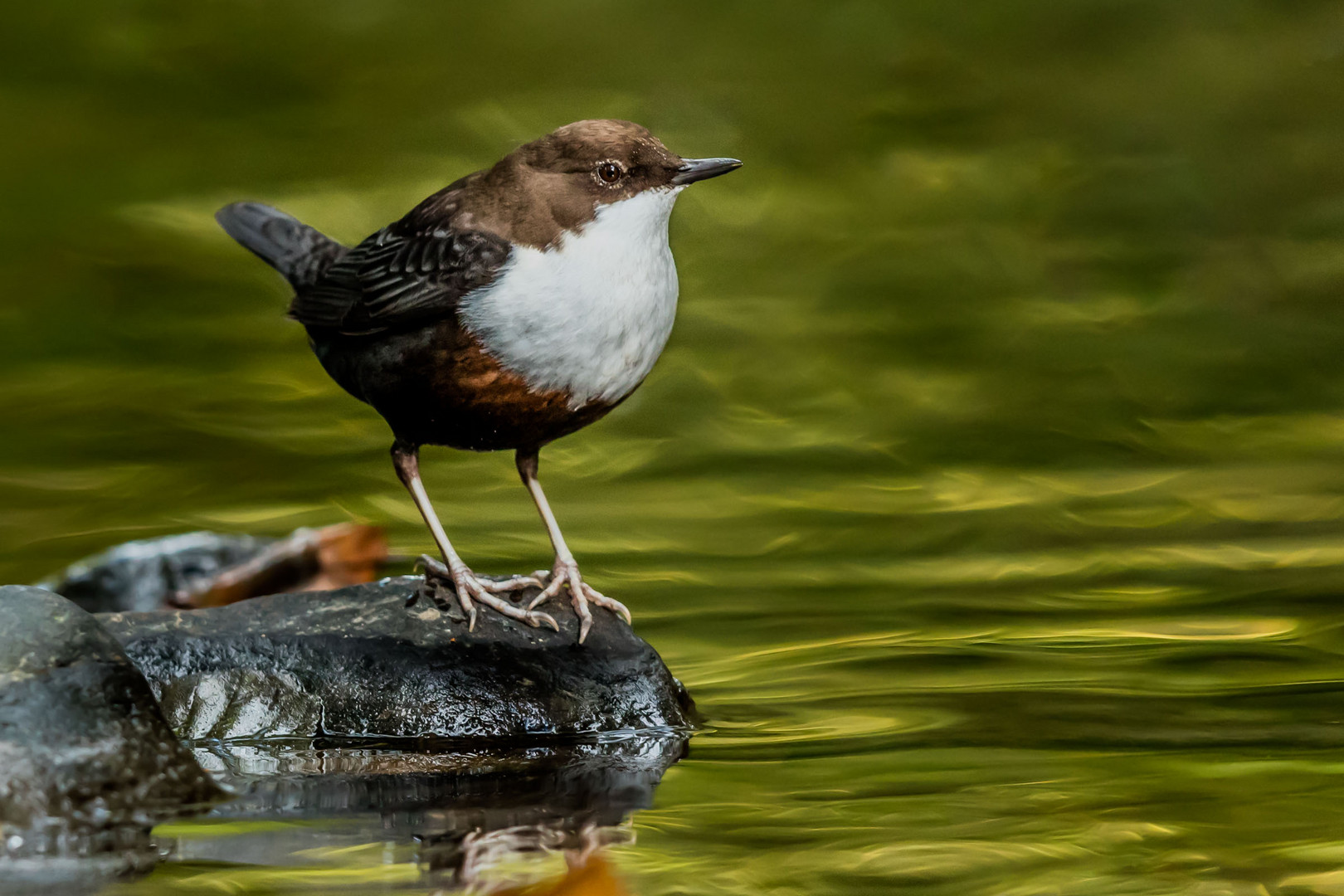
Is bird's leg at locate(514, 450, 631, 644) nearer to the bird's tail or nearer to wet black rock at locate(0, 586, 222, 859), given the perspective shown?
the bird's tail

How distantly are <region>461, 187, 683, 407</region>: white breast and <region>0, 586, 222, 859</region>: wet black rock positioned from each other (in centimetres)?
103

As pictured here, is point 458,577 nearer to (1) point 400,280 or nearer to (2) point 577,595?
(2) point 577,595

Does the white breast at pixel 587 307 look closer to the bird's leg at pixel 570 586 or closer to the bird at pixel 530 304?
the bird at pixel 530 304

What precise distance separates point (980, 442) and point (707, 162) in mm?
3404

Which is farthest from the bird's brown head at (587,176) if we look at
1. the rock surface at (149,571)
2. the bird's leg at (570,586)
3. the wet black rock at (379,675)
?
the rock surface at (149,571)

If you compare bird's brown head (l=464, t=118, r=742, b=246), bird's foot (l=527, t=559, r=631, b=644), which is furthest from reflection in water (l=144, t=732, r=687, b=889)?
bird's brown head (l=464, t=118, r=742, b=246)

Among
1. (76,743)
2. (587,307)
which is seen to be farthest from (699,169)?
(76,743)

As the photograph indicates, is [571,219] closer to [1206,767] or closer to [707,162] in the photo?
[707,162]

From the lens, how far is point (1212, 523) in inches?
236

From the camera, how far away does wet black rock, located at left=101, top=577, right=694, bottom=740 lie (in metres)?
3.76

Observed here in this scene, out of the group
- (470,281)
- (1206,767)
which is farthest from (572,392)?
(1206,767)

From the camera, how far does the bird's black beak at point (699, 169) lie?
3.74 meters

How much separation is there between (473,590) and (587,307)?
0.80 metres

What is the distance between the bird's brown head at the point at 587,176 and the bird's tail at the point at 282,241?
0.99m
